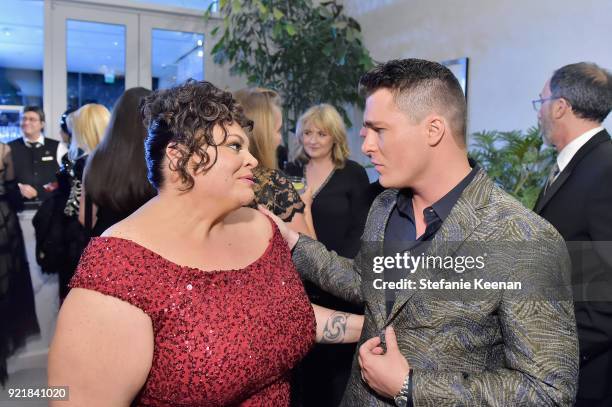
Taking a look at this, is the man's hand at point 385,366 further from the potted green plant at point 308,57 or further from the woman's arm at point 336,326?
the potted green plant at point 308,57

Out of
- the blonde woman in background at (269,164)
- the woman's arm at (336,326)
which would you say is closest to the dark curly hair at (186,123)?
the woman's arm at (336,326)

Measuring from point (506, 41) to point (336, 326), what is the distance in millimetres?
2956

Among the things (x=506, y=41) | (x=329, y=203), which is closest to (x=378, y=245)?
(x=329, y=203)

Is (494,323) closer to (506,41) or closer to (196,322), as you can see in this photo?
(196,322)

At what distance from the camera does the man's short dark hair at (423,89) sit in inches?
54.0

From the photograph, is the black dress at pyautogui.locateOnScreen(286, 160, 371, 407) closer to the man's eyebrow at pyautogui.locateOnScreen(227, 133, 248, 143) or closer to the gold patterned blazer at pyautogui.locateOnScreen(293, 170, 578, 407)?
the gold patterned blazer at pyautogui.locateOnScreen(293, 170, 578, 407)

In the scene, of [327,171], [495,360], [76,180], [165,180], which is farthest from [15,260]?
[495,360]

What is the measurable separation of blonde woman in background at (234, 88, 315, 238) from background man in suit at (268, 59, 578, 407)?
0.67m

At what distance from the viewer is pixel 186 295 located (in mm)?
1227

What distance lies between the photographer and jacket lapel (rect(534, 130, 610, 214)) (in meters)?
2.14

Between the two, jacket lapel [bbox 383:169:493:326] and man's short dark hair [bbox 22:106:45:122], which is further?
man's short dark hair [bbox 22:106:45:122]

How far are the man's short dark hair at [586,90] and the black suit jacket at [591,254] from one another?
0.82ft

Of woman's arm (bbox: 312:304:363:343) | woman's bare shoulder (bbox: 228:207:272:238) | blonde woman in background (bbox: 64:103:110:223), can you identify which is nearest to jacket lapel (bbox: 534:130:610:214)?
woman's arm (bbox: 312:304:363:343)

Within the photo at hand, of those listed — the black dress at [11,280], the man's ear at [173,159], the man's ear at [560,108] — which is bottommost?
the black dress at [11,280]
